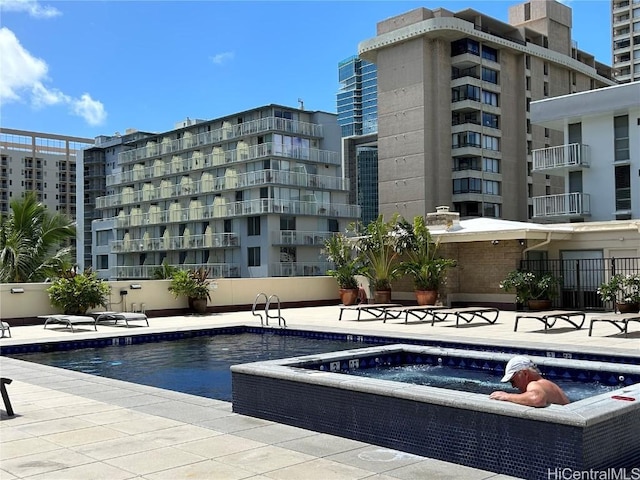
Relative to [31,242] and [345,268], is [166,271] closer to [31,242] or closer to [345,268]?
[31,242]

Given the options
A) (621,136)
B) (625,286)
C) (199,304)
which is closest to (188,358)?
(199,304)

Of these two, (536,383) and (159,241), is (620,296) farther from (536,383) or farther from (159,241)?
(159,241)

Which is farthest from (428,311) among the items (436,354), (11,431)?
(11,431)

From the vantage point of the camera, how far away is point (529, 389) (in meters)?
5.84

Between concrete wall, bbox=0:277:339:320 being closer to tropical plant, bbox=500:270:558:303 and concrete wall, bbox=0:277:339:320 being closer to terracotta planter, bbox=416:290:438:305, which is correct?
terracotta planter, bbox=416:290:438:305

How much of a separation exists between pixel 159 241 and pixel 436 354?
193 ft

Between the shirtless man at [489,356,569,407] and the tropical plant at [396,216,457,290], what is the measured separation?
16.9 m

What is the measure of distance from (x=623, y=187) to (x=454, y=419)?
29.8 m

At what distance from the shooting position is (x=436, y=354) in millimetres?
10469

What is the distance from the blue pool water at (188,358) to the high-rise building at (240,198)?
39.9 metres

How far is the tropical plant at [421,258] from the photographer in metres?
23.5

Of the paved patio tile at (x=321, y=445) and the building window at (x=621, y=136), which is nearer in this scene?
the paved patio tile at (x=321, y=445)

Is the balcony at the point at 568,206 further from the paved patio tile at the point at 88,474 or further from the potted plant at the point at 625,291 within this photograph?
the paved patio tile at the point at 88,474

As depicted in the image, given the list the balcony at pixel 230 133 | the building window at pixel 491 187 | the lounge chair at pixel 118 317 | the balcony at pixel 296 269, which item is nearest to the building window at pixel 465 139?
the building window at pixel 491 187
